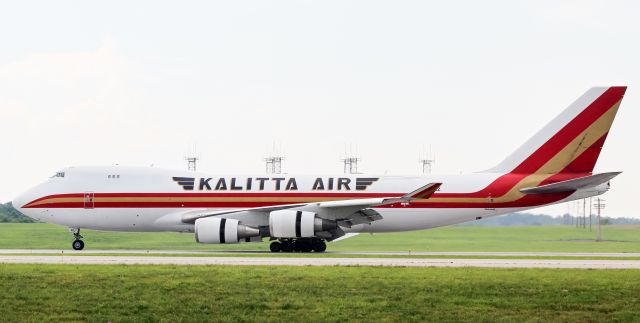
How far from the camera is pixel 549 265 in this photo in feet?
95.8

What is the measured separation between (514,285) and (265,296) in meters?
6.49

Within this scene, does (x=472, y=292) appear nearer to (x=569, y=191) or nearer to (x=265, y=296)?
(x=265, y=296)

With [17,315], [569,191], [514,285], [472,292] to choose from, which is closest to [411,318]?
[472,292]

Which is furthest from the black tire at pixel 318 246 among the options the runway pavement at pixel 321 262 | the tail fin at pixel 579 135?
the tail fin at pixel 579 135

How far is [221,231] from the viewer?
40.5 metres

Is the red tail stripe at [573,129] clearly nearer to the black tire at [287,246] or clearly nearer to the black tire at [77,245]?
the black tire at [287,246]

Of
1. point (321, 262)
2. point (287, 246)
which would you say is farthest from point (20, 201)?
point (321, 262)

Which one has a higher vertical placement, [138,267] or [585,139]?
[585,139]

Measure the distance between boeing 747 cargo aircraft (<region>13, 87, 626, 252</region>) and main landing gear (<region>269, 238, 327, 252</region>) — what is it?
46 mm

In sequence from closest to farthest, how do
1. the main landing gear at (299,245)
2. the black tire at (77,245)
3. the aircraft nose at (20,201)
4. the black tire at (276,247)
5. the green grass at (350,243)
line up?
the main landing gear at (299,245), the black tire at (276,247), the black tire at (77,245), the aircraft nose at (20,201), the green grass at (350,243)

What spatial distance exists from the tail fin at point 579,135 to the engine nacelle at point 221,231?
1390 cm

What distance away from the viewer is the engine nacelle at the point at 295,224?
39688 millimetres

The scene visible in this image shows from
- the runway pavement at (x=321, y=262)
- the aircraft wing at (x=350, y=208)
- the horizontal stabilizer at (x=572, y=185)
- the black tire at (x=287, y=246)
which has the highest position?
the horizontal stabilizer at (x=572, y=185)

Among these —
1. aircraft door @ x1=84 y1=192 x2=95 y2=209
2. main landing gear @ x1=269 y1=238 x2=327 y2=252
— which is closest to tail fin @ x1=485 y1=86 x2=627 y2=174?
main landing gear @ x1=269 y1=238 x2=327 y2=252
